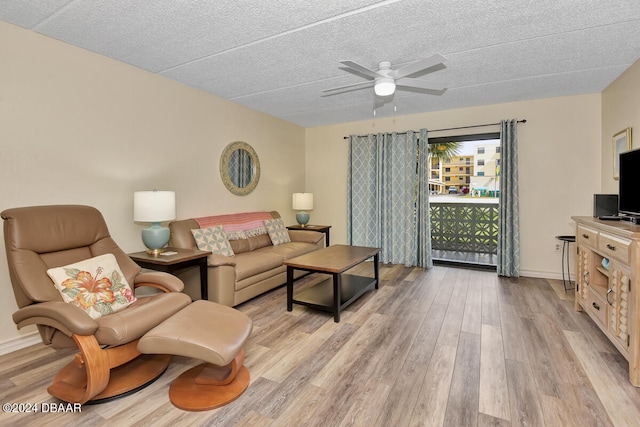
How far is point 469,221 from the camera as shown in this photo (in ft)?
17.3

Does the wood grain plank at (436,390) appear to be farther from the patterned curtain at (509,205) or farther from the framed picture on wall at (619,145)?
the framed picture on wall at (619,145)

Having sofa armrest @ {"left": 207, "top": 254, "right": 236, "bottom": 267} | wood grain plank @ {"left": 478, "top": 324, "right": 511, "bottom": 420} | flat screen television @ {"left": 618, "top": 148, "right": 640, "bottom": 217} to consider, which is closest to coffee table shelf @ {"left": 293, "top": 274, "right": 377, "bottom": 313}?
sofa armrest @ {"left": 207, "top": 254, "right": 236, "bottom": 267}

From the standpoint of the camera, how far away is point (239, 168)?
452 cm

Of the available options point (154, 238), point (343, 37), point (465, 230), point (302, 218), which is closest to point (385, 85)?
point (343, 37)

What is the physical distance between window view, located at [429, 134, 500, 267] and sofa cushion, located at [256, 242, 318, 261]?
2.29 m

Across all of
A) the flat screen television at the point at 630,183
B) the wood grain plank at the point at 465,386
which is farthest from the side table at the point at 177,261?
the flat screen television at the point at 630,183

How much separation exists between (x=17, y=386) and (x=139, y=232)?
1.59 meters

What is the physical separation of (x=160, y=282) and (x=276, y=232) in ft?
7.56

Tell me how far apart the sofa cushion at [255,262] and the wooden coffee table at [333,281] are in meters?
0.42

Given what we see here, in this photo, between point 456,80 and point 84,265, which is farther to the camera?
point 456,80

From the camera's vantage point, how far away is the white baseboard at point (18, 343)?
7.73ft

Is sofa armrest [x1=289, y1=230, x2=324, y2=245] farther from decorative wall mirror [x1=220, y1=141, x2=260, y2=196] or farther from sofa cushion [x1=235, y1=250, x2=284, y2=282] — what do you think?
decorative wall mirror [x1=220, y1=141, x2=260, y2=196]

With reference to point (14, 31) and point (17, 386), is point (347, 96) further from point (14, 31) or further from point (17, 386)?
point (17, 386)

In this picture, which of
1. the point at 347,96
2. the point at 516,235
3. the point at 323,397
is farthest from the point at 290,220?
the point at 323,397
